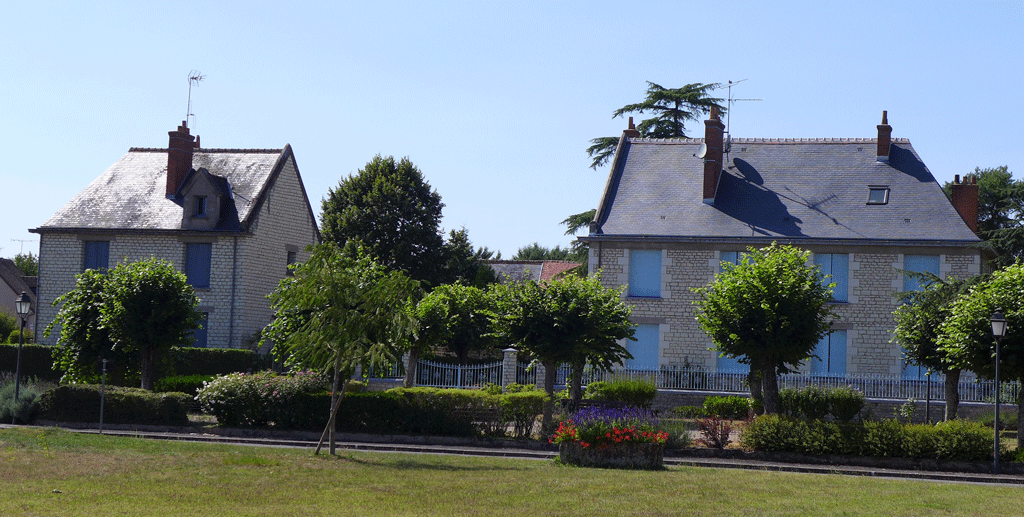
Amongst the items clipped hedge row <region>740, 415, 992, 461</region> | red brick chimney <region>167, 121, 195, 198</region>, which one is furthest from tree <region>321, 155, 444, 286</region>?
clipped hedge row <region>740, 415, 992, 461</region>

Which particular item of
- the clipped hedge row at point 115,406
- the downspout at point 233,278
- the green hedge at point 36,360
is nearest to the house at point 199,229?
the downspout at point 233,278

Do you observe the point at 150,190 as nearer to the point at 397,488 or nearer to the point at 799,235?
the point at 799,235

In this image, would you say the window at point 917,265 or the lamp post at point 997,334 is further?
the window at point 917,265

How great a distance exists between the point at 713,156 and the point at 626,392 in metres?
9.86

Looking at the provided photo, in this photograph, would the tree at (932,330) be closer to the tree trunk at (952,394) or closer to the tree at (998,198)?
the tree trunk at (952,394)

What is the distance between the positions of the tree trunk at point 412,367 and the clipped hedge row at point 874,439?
11124mm

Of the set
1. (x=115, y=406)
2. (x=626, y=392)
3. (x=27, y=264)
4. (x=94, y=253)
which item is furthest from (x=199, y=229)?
(x=27, y=264)

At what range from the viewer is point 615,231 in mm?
30484

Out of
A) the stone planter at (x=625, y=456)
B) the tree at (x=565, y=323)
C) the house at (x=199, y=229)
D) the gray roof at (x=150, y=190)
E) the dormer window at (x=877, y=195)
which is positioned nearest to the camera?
the stone planter at (x=625, y=456)

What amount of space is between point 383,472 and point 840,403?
44.6ft

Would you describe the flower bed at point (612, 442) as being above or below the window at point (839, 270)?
below

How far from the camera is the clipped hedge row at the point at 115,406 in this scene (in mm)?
21344

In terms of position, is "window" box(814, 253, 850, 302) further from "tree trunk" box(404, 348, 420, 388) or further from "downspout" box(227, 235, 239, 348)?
"downspout" box(227, 235, 239, 348)

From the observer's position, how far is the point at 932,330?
23.6m
